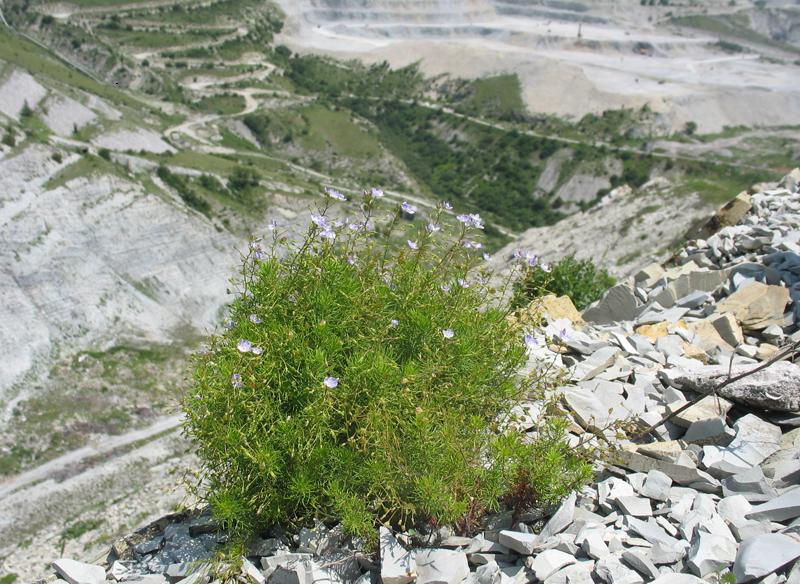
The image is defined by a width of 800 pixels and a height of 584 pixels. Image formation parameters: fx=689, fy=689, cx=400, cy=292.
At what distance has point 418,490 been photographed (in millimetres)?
5965

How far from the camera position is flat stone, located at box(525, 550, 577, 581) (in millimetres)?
5898

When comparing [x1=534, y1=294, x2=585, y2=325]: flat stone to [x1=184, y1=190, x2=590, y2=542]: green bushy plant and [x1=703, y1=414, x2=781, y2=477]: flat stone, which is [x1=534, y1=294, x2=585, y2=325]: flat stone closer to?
[x1=703, y1=414, x2=781, y2=477]: flat stone

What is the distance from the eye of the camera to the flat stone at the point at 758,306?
11.1 m

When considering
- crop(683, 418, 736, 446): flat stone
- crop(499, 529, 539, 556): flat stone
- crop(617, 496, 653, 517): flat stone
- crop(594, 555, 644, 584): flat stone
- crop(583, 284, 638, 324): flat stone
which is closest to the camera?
crop(594, 555, 644, 584): flat stone

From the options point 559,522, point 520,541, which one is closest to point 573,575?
point 520,541

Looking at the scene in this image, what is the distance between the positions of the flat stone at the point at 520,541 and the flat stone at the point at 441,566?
41cm

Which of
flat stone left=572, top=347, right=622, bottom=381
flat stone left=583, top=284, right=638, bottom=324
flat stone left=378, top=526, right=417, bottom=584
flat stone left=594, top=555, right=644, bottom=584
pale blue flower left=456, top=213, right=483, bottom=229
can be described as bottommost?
flat stone left=583, top=284, right=638, bottom=324

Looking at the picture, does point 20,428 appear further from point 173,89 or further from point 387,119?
point 387,119

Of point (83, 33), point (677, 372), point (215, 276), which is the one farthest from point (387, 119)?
point (677, 372)

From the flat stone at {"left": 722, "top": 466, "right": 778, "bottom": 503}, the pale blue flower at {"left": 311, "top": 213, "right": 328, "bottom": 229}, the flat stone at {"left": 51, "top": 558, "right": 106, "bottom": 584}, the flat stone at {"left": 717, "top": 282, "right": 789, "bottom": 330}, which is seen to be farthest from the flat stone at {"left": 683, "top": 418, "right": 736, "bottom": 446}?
the flat stone at {"left": 51, "top": 558, "right": 106, "bottom": 584}

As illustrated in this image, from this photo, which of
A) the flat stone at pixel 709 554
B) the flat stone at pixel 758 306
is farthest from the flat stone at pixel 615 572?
the flat stone at pixel 758 306

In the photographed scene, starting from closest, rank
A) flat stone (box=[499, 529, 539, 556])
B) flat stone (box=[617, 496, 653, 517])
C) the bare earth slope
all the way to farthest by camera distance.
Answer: flat stone (box=[499, 529, 539, 556]) < flat stone (box=[617, 496, 653, 517]) < the bare earth slope

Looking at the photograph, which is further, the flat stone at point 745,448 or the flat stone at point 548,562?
the flat stone at point 745,448

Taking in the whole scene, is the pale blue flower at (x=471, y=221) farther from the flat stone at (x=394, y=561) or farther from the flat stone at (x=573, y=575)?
the flat stone at (x=573, y=575)
